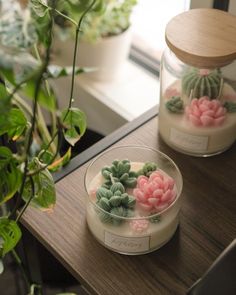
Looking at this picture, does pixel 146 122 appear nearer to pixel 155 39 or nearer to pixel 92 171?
pixel 92 171

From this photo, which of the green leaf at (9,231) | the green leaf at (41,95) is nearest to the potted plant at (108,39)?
the green leaf at (9,231)

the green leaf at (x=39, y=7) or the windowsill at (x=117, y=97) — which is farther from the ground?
the green leaf at (x=39, y=7)

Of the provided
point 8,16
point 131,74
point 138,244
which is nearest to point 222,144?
point 138,244

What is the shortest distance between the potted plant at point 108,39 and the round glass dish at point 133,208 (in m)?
0.61

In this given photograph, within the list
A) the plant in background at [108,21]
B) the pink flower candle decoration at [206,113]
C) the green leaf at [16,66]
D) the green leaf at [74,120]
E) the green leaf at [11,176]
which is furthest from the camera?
the plant in background at [108,21]

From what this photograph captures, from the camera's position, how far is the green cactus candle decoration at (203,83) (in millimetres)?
883

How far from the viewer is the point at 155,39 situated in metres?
1.50

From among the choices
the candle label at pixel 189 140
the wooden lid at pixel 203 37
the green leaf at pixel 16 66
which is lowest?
the candle label at pixel 189 140

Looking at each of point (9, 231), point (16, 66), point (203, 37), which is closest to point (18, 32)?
point (16, 66)

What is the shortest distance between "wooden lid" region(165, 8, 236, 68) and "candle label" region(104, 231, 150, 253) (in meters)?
0.27

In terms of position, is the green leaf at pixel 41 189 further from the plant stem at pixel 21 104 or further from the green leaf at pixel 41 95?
the green leaf at pixel 41 95

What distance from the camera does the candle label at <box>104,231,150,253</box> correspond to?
0.76 m

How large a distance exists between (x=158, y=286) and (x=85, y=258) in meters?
0.11

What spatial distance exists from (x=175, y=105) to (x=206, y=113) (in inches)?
2.2
